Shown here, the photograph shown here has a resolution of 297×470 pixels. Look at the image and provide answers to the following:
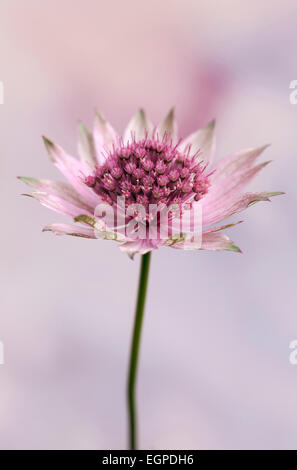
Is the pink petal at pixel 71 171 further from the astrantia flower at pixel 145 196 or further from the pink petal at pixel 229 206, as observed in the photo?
the pink petal at pixel 229 206

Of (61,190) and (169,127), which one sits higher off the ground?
(169,127)

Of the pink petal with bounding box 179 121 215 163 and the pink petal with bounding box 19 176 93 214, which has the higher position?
the pink petal with bounding box 179 121 215 163

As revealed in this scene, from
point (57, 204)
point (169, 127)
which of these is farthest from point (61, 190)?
point (169, 127)

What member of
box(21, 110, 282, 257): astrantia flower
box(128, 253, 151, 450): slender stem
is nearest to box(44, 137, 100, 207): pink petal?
box(21, 110, 282, 257): astrantia flower

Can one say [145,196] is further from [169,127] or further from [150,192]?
[169,127]

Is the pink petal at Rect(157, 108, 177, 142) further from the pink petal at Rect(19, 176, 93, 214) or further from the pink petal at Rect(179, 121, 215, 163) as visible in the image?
the pink petal at Rect(19, 176, 93, 214)
